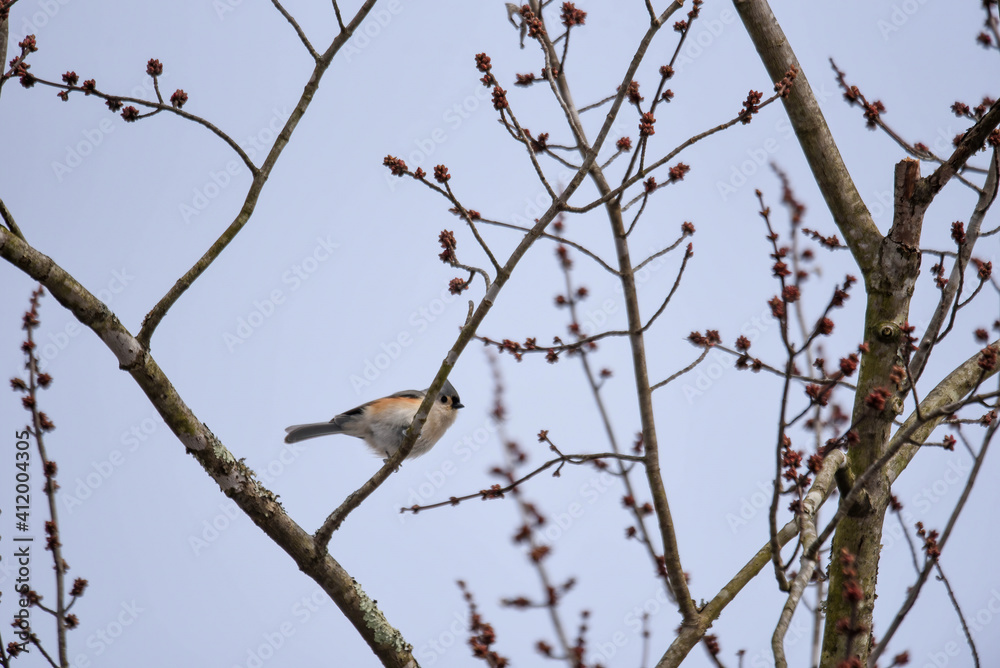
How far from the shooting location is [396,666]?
303cm

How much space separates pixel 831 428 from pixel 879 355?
1.01 metres

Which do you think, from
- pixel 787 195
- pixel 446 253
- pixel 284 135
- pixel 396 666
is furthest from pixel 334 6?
pixel 787 195

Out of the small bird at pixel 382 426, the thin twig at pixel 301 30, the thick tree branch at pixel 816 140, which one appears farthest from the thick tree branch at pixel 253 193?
the small bird at pixel 382 426

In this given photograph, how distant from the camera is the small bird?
5.07 metres

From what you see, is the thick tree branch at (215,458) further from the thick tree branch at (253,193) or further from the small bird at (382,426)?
the small bird at (382,426)

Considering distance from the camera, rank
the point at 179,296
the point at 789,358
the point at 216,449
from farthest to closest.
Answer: the point at 216,449 → the point at 179,296 → the point at 789,358

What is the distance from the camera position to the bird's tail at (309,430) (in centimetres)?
501

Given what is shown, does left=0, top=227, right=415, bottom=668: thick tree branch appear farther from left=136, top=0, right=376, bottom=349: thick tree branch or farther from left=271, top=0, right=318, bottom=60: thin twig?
left=271, top=0, right=318, bottom=60: thin twig

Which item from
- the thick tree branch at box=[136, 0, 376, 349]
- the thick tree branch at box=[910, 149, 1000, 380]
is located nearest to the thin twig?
the thick tree branch at box=[136, 0, 376, 349]

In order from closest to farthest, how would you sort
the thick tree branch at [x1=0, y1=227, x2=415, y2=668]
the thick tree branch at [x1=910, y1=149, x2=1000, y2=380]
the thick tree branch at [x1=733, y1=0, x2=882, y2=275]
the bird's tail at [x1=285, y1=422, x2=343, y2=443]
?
the thick tree branch at [x1=0, y1=227, x2=415, y2=668] → the thick tree branch at [x1=910, y1=149, x2=1000, y2=380] → the thick tree branch at [x1=733, y1=0, x2=882, y2=275] → the bird's tail at [x1=285, y1=422, x2=343, y2=443]

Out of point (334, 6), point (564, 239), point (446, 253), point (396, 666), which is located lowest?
point (396, 666)

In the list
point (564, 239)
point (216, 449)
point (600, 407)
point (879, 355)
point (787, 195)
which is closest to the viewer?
point (216, 449)

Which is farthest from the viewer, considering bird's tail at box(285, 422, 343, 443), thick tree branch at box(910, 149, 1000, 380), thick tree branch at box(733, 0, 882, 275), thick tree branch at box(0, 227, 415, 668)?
bird's tail at box(285, 422, 343, 443)

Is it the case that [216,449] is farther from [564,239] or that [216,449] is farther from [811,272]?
[811,272]
